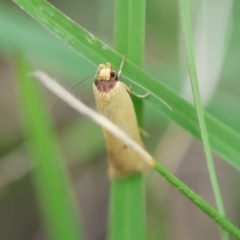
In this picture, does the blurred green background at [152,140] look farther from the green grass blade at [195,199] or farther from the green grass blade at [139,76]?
the green grass blade at [195,199]

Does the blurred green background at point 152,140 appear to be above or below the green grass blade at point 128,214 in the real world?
below

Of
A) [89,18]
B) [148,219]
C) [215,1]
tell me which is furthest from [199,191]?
[89,18]

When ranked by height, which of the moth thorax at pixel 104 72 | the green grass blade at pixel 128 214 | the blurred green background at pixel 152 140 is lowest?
the blurred green background at pixel 152 140

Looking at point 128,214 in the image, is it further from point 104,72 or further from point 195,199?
point 104,72

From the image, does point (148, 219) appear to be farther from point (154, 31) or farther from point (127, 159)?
point (154, 31)

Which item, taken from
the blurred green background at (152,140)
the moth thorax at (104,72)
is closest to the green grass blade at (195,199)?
the moth thorax at (104,72)

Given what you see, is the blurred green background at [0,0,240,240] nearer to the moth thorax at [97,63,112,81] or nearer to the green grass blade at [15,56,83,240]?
the moth thorax at [97,63,112,81]
